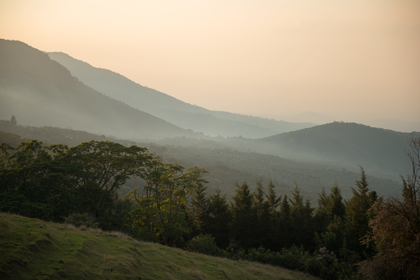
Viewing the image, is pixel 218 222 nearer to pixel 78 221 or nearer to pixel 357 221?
pixel 357 221

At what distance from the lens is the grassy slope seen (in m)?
10.9

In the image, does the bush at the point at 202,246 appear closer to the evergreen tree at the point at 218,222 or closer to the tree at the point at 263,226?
the evergreen tree at the point at 218,222

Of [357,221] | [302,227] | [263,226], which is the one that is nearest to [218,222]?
[263,226]

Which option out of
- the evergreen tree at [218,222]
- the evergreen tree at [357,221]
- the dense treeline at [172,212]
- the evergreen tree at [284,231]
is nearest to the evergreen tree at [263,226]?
the dense treeline at [172,212]

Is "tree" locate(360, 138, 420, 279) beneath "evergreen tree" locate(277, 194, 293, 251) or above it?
above

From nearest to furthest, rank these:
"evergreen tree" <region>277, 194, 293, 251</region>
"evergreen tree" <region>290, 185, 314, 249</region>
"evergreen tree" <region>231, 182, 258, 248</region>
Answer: "evergreen tree" <region>290, 185, 314, 249</region> < "evergreen tree" <region>277, 194, 293, 251</region> < "evergreen tree" <region>231, 182, 258, 248</region>

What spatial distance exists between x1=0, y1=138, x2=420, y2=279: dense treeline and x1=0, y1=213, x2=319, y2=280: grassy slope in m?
6.53

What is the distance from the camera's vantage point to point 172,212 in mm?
30844

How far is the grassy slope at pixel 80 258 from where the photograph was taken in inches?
430

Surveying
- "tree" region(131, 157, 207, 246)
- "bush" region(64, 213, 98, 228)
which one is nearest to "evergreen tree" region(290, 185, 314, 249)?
"tree" region(131, 157, 207, 246)

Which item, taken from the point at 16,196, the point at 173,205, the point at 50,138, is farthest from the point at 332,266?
the point at 50,138

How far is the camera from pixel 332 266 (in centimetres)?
2689

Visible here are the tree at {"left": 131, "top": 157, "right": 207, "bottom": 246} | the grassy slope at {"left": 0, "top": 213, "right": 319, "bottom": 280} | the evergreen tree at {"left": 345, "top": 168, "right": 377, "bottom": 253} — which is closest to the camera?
the grassy slope at {"left": 0, "top": 213, "right": 319, "bottom": 280}

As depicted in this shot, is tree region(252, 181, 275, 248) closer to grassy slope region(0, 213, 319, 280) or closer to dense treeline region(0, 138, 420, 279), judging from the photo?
dense treeline region(0, 138, 420, 279)
